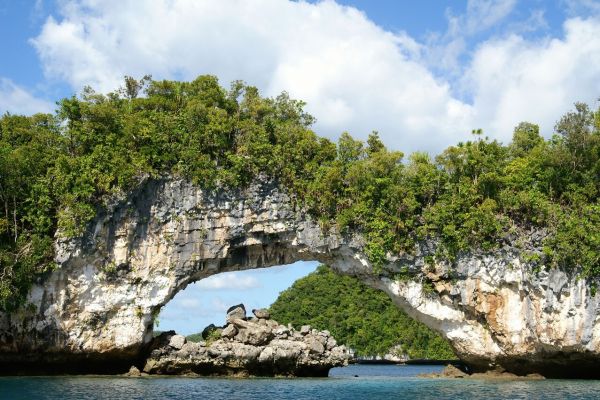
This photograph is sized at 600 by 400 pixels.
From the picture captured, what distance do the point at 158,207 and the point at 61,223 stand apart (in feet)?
11.8

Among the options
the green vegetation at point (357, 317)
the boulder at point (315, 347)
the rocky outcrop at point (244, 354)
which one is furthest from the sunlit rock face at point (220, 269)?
the green vegetation at point (357, 317)

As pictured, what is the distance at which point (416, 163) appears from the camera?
1010 inches

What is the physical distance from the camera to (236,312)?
27672 millimetres

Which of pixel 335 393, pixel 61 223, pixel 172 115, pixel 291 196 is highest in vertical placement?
pixel 172 115

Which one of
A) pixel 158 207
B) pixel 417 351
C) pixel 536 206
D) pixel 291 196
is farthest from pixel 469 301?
pixel 417 351

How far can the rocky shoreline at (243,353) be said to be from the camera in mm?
25078

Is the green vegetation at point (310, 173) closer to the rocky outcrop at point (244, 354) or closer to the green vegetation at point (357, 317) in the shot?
the rocky outcrop at point (244, 354)

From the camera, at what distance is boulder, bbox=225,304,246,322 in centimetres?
2744

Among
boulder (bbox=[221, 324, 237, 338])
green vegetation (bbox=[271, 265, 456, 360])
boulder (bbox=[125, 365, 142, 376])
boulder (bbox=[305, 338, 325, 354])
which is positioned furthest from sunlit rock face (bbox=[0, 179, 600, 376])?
green vegetation (bbox=[271, 265, 456, 360])

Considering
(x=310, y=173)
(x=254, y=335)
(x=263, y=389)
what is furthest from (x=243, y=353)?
(x=310, y=173)

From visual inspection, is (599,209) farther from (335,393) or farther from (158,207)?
(158,207)

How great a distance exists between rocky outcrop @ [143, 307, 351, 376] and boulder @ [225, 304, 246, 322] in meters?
0.18

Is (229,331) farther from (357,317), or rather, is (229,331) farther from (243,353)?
(357,317)

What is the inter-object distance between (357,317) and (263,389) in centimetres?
3779
